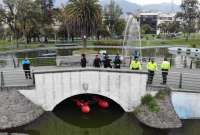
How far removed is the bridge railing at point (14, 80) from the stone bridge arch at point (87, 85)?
734mm

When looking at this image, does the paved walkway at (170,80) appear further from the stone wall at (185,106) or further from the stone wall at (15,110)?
the stone wall at (15,110)

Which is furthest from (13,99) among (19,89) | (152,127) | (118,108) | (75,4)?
(75,4)

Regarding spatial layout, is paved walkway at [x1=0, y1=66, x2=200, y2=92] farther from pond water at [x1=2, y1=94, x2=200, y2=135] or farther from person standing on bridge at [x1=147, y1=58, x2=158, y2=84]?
pond water at [x1=2, y1=94, x2=200, y2=135]

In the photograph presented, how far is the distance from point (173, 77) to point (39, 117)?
9594 mm

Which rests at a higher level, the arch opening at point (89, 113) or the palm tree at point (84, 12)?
the palm tree at point (84, 12)

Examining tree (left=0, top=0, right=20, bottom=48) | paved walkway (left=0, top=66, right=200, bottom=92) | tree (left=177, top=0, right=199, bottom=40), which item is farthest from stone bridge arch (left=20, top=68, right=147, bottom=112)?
tree (left=177, top=0, right=199, bottom=40)

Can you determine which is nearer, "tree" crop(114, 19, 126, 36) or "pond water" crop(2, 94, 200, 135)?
"pond water" crop(2, 94, 200, 135)

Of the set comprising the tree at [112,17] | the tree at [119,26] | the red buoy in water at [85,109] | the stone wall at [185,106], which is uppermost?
the tree at [112,17]

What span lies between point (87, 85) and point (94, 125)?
2.65 meters

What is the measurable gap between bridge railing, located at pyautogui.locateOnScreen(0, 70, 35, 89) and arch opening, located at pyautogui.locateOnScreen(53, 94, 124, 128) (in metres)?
2.75

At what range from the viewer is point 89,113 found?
A: 69.5ft

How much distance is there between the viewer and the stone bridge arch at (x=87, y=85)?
19.9 metres

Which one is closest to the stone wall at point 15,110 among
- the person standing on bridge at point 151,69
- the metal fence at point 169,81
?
the metal fence at point 169,81

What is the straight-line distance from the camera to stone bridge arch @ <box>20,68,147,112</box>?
19.9 m
